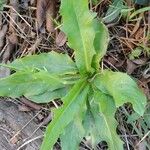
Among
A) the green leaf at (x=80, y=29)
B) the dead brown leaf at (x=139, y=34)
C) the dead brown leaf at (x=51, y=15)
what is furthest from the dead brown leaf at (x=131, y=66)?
the dead brown leaf at (x=51, y=15)

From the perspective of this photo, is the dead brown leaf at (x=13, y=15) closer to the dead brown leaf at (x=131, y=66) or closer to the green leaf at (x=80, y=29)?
the green leaf at (x=80, y=29)

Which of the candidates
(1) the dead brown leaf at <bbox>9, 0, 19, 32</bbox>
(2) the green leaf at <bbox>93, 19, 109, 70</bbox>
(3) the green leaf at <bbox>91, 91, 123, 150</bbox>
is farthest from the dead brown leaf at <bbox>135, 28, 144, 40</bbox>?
(1) the dead brown leaf at <bbox>9, 0, 19, 32</bbox>

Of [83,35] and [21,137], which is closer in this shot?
[83,35]

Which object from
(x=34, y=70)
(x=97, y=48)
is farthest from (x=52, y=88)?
(x=97, y=48)

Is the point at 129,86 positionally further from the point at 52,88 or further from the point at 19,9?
the point at 19,9

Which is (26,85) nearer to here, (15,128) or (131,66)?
(15,128)

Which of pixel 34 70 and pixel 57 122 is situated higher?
pixel 34 70

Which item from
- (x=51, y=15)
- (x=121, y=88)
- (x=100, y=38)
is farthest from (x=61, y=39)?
(x=121, y=88)
